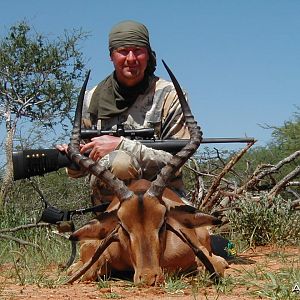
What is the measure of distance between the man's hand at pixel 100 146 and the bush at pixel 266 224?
8.23ft

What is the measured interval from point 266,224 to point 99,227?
3.26 metres

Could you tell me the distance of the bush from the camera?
760cm

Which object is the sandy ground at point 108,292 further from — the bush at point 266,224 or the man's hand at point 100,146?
the bush at point 266,224

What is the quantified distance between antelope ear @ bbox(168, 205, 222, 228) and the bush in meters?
2.73

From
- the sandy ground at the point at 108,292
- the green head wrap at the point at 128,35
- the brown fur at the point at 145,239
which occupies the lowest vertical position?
the sandy ground at the point at 108,292

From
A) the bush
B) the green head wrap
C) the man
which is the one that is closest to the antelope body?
the man

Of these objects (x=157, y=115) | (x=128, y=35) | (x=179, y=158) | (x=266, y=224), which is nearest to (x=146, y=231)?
(x=179, y=158)

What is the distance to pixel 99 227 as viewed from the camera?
4.79m

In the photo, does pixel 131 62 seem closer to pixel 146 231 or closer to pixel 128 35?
pixel 128 35

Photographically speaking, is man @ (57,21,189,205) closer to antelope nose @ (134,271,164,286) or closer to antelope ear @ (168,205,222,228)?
antelope ear @ (168,205,222,228)

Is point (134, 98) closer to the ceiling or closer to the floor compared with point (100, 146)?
closer to the ceiling

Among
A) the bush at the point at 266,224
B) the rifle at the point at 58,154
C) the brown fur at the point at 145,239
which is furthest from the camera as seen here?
the bush at the point at 266,224

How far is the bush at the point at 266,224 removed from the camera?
760cm

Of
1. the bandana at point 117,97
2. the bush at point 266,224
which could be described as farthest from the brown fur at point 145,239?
the bush at point 266,224
